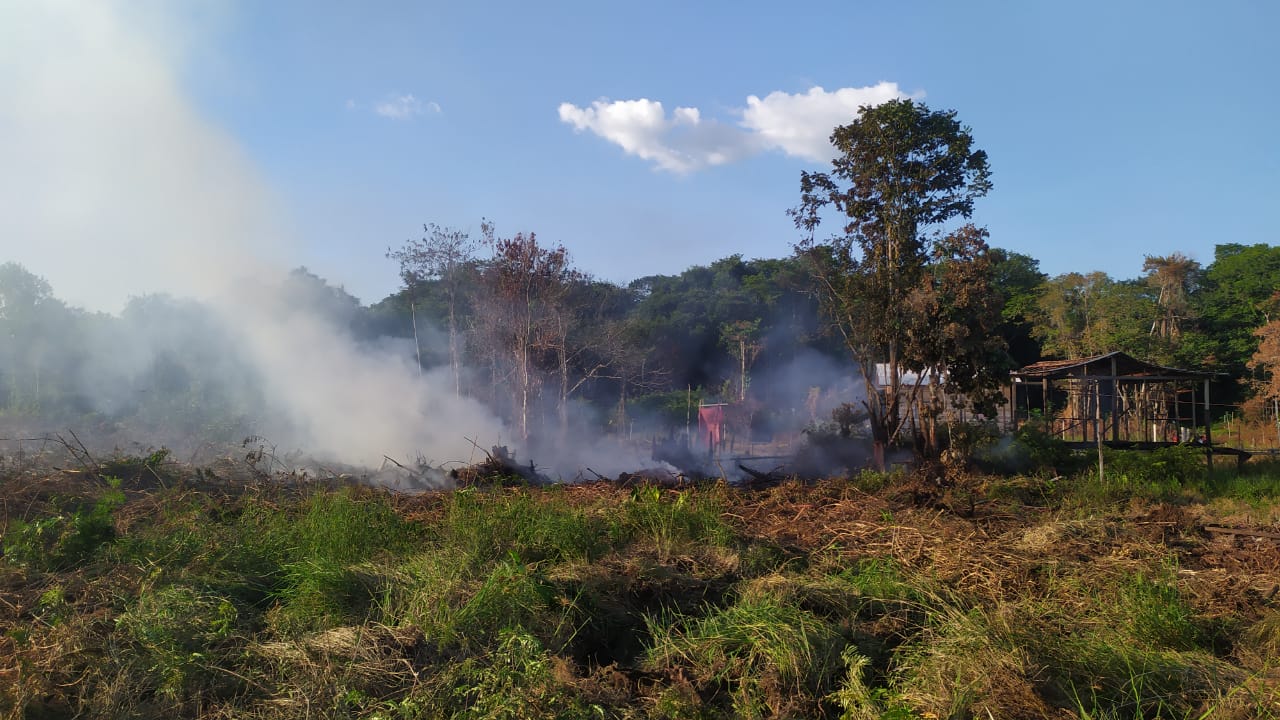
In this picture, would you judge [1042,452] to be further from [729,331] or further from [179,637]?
[729,331]

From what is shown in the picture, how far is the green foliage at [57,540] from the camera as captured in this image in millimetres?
5105

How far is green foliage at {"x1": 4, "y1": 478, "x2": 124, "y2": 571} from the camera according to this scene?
511 centimetres

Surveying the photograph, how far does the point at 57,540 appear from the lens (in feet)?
17.8

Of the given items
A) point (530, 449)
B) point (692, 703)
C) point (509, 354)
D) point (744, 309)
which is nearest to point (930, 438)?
point (530, 449)

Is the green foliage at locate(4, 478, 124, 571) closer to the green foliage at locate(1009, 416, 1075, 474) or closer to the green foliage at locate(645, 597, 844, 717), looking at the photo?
the green foliage at locate(645, 597, 844, 717)

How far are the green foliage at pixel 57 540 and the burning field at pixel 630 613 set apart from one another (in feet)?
0.05

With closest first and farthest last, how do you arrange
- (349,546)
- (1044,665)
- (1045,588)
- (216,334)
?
(1044,665), (1045,588), (349,546), (216,334)

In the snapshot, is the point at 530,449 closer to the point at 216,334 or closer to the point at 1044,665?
the point at 216,334

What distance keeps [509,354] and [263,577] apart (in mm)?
17014

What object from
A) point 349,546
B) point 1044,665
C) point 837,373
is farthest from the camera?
point 837,373

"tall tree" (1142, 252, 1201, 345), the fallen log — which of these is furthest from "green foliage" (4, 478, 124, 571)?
"tall tree" (1142, 252, 1201, 345)

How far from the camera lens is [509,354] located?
22.1 metres

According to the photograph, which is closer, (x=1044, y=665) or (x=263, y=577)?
(x=1044, y=665)

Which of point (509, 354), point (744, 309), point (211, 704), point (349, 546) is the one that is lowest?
point (211, 704)
